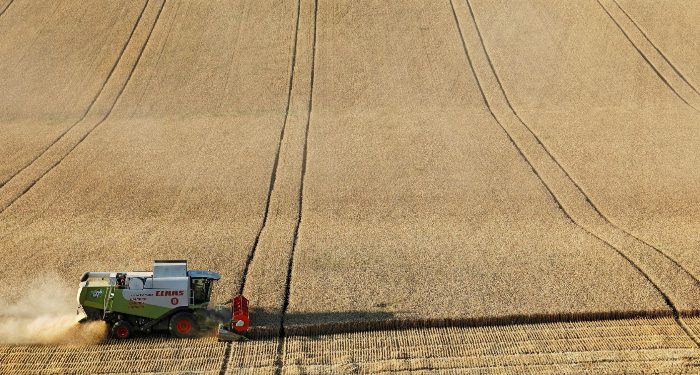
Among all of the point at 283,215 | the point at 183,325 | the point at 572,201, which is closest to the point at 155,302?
the point at 183,325

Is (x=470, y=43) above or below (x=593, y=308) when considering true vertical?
below

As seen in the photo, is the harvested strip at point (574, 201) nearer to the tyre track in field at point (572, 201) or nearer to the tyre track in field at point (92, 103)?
the tyre track in field at point (572, 201)

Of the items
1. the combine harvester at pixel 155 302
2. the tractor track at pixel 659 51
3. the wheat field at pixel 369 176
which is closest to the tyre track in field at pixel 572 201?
the wheat field at pixel 369 176

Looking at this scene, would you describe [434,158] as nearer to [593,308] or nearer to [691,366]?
[593,308]

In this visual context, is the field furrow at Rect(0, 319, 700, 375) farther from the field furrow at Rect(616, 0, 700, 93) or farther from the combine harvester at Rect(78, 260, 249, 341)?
the field furrow at Rect(616, 0, 700, 93)

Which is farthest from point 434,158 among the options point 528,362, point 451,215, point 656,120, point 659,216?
point 528,362
